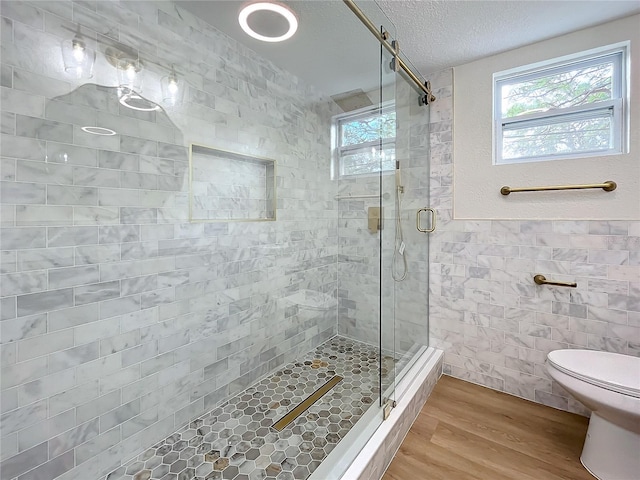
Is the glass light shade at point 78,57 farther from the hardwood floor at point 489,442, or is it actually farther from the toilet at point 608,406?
the toilet at point 608,406

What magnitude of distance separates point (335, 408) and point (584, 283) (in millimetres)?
1714

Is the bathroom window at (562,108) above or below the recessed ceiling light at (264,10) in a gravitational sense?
below

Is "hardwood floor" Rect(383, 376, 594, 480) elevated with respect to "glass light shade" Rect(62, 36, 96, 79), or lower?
lower

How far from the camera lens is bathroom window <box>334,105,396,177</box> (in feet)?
5.92

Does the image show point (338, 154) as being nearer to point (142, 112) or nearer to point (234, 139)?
point (234, 139)

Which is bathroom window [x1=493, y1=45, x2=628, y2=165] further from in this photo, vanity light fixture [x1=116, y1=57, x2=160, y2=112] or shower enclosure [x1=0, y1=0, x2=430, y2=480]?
vanity light fixture [x1=116, y1=57, x2=160, y2=112]

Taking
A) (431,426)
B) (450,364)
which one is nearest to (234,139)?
(431,426)

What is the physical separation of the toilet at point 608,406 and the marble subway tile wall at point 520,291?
0.34 meters

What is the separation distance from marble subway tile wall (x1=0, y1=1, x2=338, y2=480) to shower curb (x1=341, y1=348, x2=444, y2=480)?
3.26 ft

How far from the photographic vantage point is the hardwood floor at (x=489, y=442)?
1.37 meters

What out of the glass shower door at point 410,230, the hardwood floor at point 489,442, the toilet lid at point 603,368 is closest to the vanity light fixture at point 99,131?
the glass shower door at point 410,230

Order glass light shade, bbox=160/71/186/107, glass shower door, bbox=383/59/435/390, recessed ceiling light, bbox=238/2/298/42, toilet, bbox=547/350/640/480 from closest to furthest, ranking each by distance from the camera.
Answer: toilet, bbox=547/350/640/480 → glass light shade, bbox=160/71/186/107 → recessed ceiling light, bbox=238/2/298/42 → glass shower door, bbox=383/59/435/390

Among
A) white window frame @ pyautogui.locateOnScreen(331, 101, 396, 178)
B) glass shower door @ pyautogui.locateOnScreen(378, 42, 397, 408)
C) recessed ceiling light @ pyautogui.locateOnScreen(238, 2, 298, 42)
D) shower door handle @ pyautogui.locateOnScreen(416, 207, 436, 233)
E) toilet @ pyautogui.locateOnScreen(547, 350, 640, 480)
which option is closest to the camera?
toilet @ pyautogui.locateOnScreen(547, 350, 640, 480)

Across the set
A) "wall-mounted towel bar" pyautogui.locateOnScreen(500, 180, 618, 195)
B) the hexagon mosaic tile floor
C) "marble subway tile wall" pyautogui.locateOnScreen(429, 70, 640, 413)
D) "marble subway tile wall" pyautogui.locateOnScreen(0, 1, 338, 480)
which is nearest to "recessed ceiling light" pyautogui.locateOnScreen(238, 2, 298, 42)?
"marble subway tile wall" pyautogui.locateOnScreen(0, 1, 338, 480)
